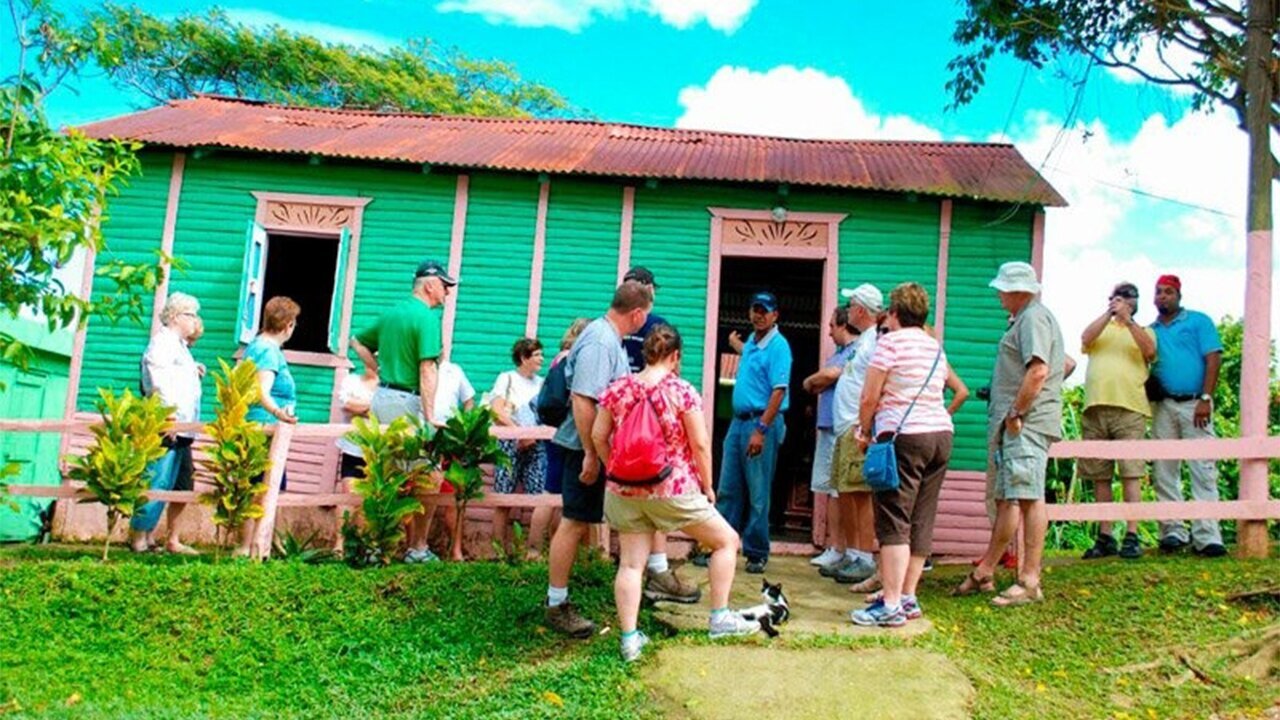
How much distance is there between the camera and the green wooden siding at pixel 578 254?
844cm

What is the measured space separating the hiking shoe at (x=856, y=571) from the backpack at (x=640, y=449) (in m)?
2.39

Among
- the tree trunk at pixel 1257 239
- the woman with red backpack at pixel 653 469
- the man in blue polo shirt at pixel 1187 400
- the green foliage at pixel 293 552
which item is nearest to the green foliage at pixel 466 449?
the green foliage at pixel 293 552

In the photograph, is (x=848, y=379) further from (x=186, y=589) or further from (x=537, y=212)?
(x=186, y=589)

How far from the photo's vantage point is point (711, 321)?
8.30 m

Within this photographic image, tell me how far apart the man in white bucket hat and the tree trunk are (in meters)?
2.12

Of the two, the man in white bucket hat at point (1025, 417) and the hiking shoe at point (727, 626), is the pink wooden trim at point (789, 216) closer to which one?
the man in white bucket hat at point (1025, 417)

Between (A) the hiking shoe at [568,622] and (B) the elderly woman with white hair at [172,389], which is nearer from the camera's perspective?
(A) the hiking shoe at [568,622]

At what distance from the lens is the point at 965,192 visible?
800 cm

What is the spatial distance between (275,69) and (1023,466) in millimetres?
22353

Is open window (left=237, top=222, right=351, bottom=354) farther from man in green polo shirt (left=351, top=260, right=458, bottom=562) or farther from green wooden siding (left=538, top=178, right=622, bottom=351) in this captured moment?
man in green polo shirt (left=351, top=260, right=458, bottom=562)

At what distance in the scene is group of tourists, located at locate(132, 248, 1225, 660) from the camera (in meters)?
4.45

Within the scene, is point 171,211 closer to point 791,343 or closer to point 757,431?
point 757,431

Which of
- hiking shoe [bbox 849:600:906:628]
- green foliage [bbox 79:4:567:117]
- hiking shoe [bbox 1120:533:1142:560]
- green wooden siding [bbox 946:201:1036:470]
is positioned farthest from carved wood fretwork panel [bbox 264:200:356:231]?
green foliage [bbox 79:4:567:117]

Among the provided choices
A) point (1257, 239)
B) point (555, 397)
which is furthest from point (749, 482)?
point (1257, 239)
